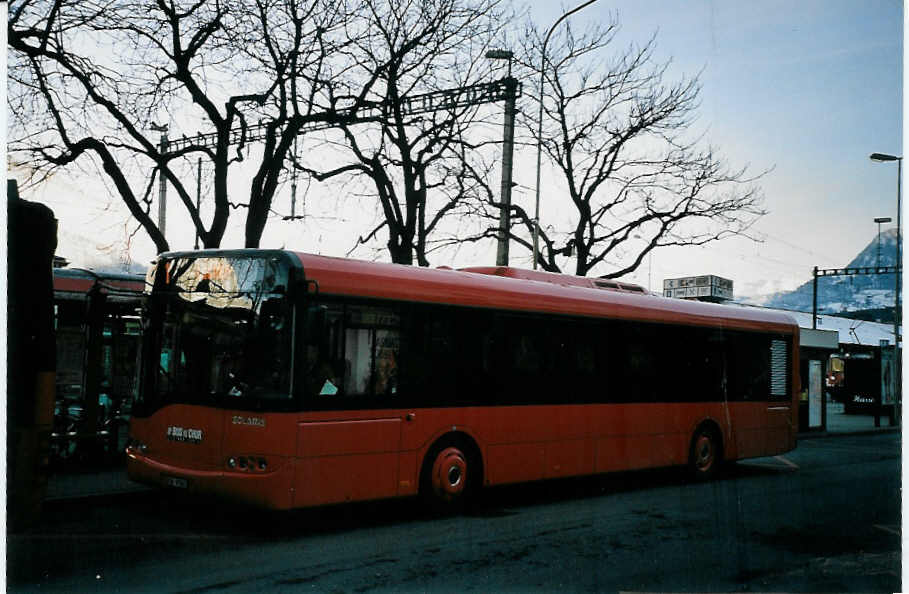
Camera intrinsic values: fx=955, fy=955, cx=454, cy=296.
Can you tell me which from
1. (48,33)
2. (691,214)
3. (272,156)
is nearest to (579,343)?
(272,156)

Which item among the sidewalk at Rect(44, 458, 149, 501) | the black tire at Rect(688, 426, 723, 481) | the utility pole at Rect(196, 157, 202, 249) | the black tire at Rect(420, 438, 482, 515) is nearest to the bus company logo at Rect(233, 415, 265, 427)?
the black tire at Rect(420, 438, 482, 515)

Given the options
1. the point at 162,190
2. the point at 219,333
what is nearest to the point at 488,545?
the point at 219,333

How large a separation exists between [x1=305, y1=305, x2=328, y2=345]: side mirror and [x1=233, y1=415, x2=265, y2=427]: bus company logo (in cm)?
84

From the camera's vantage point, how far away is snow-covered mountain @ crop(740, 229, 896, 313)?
12.3 metres

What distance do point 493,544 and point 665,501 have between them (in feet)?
12.9

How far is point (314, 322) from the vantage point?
29.2 feet

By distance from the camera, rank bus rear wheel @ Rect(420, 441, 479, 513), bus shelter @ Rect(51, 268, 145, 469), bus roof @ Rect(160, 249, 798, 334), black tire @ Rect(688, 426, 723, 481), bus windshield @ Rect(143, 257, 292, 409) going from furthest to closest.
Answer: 1. black tire @ Rect(688, 426, 723, 481)
2. bus shelter @ Rect(51, 268, 145, 469)
3. bus rear wheel @ Rect(420, 441, 479, 513)
4. bus roof @ Rect(160, 249, 798, 334)
5. bus windshield @ Rect(143, 257, 292, 409)

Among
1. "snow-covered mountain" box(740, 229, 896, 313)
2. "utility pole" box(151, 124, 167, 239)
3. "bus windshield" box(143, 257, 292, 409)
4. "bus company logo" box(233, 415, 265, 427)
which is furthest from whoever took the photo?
"utility pole" box(151, 124, 167, 239)

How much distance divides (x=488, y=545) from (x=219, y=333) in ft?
10.7

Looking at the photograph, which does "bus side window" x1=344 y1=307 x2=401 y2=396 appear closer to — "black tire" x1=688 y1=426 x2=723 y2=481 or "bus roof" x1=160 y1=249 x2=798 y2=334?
"bus roof" x1=160 y1=249 x2=798 y2=334

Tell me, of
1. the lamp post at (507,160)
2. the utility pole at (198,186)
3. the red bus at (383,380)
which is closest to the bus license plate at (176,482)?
the red bus at (383,380)

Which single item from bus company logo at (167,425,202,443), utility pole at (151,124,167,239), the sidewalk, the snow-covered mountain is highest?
utility pole at (151,124,167,239)

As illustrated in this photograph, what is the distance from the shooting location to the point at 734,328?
47.9 ft

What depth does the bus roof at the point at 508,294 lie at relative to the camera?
945cm
